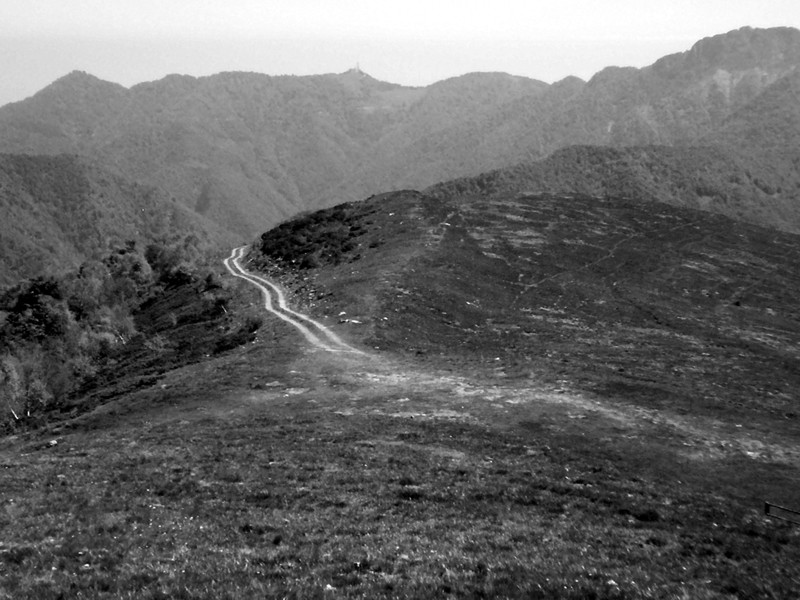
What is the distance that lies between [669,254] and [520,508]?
311 feet

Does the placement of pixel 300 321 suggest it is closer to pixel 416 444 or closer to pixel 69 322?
pixel 416 444

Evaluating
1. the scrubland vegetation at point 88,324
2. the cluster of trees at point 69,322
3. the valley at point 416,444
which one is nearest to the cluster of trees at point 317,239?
the valley at point 416,444

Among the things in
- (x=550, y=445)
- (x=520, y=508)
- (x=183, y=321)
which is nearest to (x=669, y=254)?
(x=183, y=321)

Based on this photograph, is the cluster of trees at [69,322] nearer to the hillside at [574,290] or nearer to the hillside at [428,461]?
the hillside at [428,461]

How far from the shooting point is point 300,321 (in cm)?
5916

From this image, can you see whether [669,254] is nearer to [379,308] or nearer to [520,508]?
[379,308]

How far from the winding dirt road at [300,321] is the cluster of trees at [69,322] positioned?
17905 mm

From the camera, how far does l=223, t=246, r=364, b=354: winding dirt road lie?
49.3 m

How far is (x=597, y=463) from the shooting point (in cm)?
2623

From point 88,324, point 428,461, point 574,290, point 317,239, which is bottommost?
point 88,324

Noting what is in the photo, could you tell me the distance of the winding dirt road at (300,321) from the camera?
49.3 m

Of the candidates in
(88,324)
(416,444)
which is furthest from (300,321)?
(88,324)

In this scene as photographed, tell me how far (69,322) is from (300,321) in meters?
56.2

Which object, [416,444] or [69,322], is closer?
[416,444]
